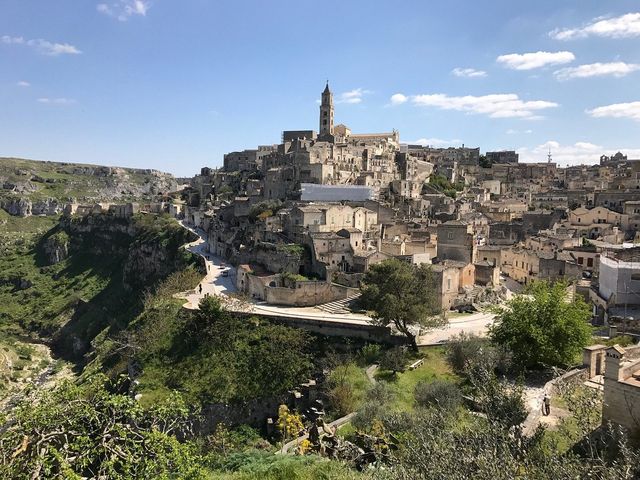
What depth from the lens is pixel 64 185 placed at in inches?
5453

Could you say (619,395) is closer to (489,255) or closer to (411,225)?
(489,255)

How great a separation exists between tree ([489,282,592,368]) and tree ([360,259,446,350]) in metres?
5.17

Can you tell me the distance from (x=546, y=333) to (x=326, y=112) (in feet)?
241

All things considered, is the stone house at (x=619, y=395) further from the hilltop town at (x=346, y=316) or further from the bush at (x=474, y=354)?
the bush at (x=474, y=354)

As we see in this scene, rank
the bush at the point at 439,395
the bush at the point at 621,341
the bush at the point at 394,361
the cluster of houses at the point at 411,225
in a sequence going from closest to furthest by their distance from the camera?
the bush at the point at 439,395 < the bush at the point at 621,341 < the bush at the point at 394,361 < the cluster of houses at the point at 411,225

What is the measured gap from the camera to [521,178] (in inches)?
3383

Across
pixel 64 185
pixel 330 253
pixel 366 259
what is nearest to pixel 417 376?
pixel 366 259

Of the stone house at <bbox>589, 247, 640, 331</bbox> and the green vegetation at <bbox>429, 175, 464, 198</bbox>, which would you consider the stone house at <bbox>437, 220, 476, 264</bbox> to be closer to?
the stone house at <bbox>589, 247, 640, 331</bbox>

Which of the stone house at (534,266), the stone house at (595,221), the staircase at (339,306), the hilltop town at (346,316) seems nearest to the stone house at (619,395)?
the hilltop town at (346,316)

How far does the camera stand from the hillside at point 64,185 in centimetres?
11488

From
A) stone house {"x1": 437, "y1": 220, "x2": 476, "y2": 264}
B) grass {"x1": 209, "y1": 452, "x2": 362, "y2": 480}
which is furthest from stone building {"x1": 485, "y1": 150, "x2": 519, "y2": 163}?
grass {"x1": 209, "y1": 452, "x2": 362, "y2": 480}

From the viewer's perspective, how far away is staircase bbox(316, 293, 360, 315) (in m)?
32.2

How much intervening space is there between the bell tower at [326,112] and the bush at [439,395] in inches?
2886

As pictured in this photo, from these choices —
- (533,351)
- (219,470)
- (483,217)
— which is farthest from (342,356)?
(483,217)
